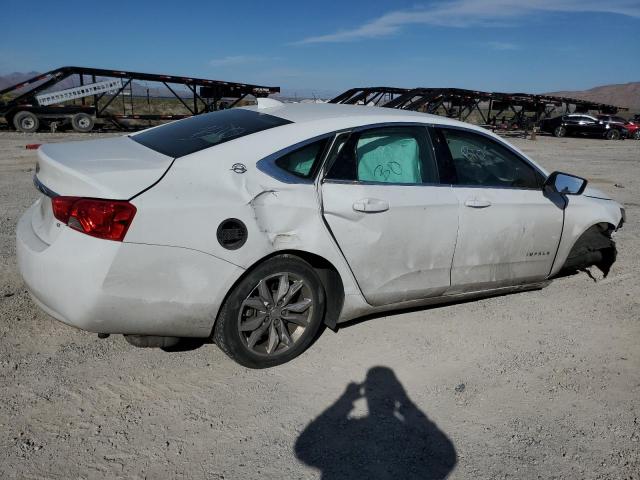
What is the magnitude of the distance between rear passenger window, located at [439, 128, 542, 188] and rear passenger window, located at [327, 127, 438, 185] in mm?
211

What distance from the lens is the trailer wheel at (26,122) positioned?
1861 centimetres

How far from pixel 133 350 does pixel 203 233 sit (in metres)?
1.12

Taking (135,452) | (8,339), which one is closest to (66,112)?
(8,339)

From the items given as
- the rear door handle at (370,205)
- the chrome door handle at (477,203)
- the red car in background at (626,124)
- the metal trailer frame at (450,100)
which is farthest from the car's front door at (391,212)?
the red car in background at (626,124)

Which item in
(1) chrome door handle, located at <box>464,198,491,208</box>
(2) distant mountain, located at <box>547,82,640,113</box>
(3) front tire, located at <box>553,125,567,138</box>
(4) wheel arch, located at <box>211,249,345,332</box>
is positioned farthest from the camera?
(2) distant mountain, located at <box>547,82,640,113</box>

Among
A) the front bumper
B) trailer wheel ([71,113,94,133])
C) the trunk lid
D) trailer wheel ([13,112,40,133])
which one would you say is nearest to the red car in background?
trailer wheel ([71,113,94,133])

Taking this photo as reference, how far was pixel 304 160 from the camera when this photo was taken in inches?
125

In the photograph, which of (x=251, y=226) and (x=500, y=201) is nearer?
(x=251, y=226)

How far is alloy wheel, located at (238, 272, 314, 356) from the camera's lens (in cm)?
303

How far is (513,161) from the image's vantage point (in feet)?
13.3

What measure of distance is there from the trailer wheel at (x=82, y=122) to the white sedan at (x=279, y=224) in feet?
58.6

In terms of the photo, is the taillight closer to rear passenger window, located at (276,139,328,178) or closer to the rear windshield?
the rear windshield

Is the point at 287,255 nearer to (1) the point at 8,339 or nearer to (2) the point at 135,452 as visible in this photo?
(2) the point at 135,452

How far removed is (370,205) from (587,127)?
31.0 m
